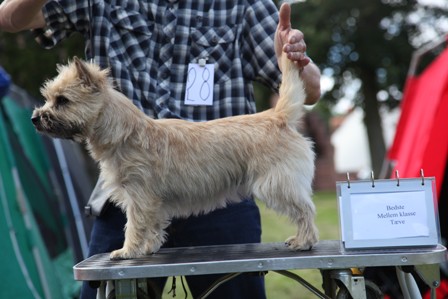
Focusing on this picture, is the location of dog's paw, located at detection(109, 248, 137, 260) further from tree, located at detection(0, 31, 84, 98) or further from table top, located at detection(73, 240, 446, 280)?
tree, located at detection(0, 31, 84, 98)

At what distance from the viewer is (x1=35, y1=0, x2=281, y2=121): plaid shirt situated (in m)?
2.55

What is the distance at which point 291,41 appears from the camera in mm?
2270

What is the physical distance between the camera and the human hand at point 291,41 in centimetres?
227

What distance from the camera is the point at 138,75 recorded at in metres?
2.54

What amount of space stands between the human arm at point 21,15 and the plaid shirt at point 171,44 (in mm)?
53

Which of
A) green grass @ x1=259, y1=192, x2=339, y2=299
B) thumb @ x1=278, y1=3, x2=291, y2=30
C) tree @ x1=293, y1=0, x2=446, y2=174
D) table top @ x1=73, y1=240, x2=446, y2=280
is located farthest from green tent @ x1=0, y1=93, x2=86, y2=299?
tree @ x1=293, y1=0, x2=446, y2=174

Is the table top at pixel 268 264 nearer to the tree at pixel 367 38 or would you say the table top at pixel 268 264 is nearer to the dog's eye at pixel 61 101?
the dog's eye at pixel 61 101

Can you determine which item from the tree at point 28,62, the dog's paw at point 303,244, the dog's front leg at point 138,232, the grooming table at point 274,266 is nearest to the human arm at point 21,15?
the dog's front leg at point 138,232

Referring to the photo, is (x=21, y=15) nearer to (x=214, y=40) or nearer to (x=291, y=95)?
(x=214, y=40)

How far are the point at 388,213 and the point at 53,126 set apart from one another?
1.05 m

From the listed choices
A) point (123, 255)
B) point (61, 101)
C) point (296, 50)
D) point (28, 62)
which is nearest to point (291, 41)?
point (296, 50)

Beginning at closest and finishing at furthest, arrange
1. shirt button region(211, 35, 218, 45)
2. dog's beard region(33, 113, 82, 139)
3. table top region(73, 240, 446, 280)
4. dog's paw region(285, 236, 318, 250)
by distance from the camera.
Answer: table top region(73, 240, 446, 280) → dog's beard region(33, 113, 82, 139) → dog's paw region(285, 236, 318, 250) → shirt button region(211, 35, 218, 45)

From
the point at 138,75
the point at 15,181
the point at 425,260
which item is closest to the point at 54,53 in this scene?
the point at 15,181

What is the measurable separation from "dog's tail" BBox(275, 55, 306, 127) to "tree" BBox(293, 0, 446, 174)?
20.9 metres
